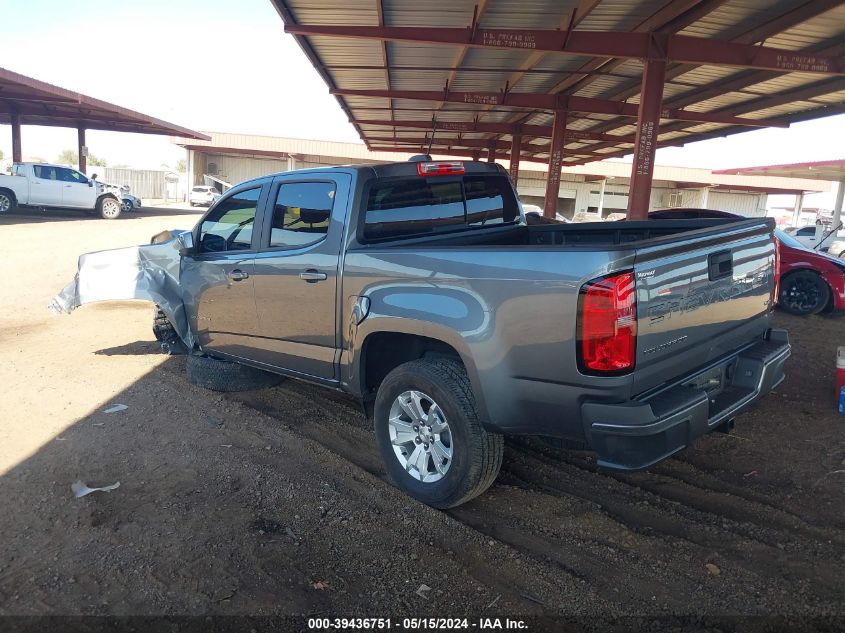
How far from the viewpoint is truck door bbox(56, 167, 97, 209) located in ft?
74.6

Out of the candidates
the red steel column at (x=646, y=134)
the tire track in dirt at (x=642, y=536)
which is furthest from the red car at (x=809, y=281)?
the tire track in dirt at (x=642, y=536)

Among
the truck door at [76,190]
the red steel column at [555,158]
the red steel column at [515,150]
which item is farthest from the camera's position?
the red steel column at [515,150]

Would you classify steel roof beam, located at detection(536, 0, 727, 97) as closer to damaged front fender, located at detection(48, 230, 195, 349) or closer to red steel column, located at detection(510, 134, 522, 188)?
damaged front fender, located at detection(48, 230, 195, 349)

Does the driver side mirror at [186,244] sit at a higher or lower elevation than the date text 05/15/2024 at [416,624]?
higher

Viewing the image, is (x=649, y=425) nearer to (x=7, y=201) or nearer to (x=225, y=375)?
(x=225, y=375)

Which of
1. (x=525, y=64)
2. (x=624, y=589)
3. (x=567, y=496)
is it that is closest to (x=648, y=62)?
(x=525, y=64)

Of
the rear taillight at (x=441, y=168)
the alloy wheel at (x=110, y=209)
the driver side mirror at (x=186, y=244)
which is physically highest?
the rear taillight at (x=441, y=168)

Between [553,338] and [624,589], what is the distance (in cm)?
118

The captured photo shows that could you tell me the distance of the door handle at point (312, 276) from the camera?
3.92 m

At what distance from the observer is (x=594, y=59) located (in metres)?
12.7

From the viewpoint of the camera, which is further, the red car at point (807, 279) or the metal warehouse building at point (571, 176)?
the metal warehouse building at point (571, 176)

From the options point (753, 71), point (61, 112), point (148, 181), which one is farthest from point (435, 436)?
point (148, 181)

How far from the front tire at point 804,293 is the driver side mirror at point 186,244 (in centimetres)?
872

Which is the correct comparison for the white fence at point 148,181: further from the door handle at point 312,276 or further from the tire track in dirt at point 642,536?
the tire track in dirt at point 642,536
